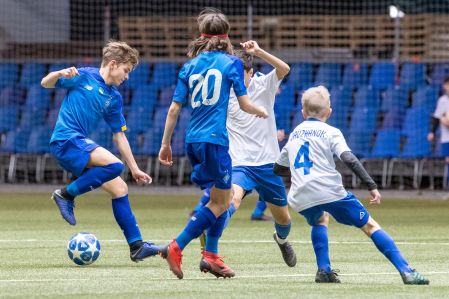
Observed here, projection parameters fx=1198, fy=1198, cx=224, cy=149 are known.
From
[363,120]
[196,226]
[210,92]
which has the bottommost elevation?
[363,120]

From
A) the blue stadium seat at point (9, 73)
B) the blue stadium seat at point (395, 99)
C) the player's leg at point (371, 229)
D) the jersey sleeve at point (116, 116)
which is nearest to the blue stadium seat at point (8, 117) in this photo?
the blue stadium seat at point (9, 73)

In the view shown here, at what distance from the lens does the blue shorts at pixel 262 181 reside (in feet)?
→ 36.7

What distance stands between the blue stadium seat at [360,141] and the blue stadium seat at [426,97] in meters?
1.17

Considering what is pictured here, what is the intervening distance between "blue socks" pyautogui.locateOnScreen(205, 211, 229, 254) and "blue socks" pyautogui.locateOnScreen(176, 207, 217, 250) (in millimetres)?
194


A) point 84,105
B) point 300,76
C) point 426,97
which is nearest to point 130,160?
point 84,105

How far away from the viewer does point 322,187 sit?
891 cm

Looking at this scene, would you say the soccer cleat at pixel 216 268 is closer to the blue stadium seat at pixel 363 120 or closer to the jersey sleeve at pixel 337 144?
the jersey sleeve at pixel 337 144

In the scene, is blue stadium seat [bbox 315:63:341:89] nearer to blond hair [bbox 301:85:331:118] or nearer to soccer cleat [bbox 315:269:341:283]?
blond hair [bbox 301:85:331:118]

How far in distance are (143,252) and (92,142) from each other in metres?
1.10

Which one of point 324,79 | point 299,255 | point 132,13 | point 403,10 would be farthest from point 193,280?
point 132,13

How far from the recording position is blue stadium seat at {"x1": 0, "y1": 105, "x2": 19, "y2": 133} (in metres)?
25.9

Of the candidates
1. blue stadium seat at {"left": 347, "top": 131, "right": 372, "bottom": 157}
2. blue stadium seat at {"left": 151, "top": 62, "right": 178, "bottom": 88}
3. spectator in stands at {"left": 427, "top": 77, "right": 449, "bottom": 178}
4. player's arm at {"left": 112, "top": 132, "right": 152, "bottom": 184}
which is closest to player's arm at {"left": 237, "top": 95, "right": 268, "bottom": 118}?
player's arm at {"left": 112, "top": 132, "right": 152, "bottom": 184}

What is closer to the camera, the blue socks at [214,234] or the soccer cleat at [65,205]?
the blue socks at [214,234]

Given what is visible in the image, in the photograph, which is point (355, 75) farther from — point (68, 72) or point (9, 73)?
point (68, 72)
